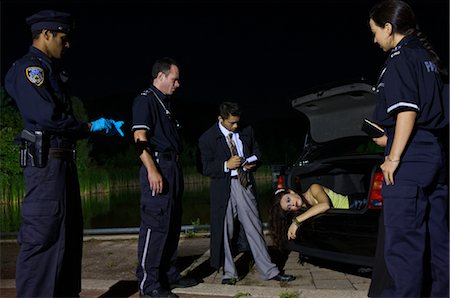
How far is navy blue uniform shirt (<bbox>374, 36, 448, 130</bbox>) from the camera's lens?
3121 mm

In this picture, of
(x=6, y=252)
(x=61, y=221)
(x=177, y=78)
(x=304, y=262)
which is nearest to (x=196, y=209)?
(x=6, y=252)

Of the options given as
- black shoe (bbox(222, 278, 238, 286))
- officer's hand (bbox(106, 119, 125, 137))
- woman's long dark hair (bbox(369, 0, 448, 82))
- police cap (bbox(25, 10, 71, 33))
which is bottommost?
black shoe (bbox(222, 278, 238, 286))

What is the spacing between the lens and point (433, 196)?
3.22 m

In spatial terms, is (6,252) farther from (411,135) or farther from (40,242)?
(411,135)

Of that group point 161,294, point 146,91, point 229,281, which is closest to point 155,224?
point 161,294

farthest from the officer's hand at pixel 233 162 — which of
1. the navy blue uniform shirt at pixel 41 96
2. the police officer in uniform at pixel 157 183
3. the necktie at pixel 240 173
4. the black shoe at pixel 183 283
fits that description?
the navy blue uniform shirt at pixel 41 96

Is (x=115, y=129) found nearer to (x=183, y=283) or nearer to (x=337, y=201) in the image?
(x=183, y=283)

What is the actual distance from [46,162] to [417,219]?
2.47m

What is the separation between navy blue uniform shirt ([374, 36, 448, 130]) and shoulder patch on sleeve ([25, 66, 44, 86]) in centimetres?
229

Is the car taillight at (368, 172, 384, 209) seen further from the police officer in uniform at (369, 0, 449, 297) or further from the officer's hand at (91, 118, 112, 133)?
the officer's hand at (91, 118, 112, 133)

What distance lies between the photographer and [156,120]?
4805 millimetres

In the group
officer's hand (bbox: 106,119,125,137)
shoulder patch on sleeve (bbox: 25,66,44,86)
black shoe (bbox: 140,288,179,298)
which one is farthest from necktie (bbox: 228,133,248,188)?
shoulder patch on sleeve (bbox: 25,66,44,86)

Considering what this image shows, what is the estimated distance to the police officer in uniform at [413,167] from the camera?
3.11 metres

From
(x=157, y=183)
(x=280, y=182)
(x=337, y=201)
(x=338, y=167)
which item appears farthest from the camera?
(x=338, y=167)
